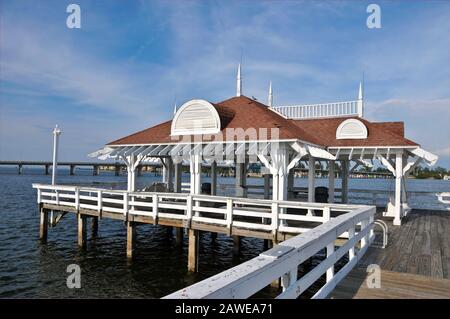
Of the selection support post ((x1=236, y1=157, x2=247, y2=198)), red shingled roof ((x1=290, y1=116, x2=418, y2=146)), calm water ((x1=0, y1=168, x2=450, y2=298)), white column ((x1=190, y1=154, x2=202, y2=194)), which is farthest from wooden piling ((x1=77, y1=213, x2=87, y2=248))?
red shingled roof ((x1=290, y1=116, x2=418, y2=146))

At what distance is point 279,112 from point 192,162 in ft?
23.0

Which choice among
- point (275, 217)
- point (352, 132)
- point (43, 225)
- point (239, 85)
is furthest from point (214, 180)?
point (43, 225)

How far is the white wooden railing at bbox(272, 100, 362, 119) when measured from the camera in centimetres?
1716

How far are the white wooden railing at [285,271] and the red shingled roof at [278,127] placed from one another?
6098 millimetres

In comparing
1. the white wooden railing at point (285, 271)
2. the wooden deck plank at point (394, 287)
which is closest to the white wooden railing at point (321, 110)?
the white wooden railing at point (285, 271)

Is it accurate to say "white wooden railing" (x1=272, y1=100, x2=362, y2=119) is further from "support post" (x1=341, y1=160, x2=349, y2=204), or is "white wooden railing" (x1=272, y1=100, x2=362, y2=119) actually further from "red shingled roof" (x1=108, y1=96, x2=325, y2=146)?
"red shingled roof" (x1=108, y1=96, x2=325, y2=146)

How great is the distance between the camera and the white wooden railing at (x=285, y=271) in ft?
7.58

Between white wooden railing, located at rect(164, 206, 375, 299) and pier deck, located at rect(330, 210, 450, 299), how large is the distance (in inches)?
10.0

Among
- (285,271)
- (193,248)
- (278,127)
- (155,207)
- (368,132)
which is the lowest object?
(193,248)

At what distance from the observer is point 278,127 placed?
11836 mm

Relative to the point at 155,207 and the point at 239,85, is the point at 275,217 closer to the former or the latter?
the point at 155,207

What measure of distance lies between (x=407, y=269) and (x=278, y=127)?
646 cm

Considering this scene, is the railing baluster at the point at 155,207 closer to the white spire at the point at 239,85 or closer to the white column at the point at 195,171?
the white column at the point at 195,171
